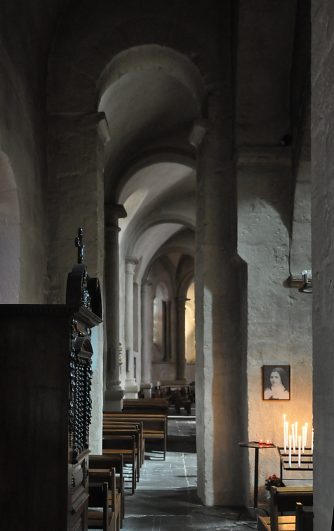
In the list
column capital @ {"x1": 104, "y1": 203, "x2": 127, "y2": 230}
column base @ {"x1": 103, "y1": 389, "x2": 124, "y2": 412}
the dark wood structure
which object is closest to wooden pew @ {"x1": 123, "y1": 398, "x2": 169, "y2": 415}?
column base @ {"x1": 103, "y1": 389, "x2": 124, "y2": 412}

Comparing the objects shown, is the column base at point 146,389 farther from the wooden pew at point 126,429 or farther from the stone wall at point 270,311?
the stone wall at point 270,311

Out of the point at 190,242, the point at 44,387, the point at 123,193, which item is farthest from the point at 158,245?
the point at 44,387

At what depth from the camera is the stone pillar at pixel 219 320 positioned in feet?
30.4

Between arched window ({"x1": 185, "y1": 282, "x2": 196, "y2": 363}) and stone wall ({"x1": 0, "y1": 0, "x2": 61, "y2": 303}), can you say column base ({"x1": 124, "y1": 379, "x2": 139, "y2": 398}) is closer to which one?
stone wall ({"x1": 0, "y1": 0, "x2": 61, "y2": 303})

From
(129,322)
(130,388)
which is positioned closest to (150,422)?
(129,322)

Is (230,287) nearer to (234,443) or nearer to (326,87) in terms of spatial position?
(234,443)

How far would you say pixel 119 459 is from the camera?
7379 millimetres

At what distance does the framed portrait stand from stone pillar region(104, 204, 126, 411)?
5094 millimetres

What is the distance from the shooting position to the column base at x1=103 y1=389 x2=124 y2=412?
1355 cm

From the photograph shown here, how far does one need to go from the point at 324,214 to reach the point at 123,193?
11081 millimetres

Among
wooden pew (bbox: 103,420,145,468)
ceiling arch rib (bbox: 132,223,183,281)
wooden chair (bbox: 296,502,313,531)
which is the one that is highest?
ceiling arch rib (bbox: 132,223,183,281)

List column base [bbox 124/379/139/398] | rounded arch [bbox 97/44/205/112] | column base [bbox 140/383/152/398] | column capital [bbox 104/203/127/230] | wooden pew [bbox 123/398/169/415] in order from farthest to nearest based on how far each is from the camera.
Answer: column base [bbox 140/383/152/398], column base [bbox 124/379/139/398], wooden pew [bbox 123/398/169/415], column capital [bbox 104/203/127/230], rounded arch [bbox 97/44/205/112]

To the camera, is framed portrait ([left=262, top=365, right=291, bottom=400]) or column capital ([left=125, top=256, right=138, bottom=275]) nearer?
framed portrait ([left=262, top=365, right=291, bottom=400])

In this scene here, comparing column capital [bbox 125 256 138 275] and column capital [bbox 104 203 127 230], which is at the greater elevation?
column capital [bbox 104 203 127 230]
